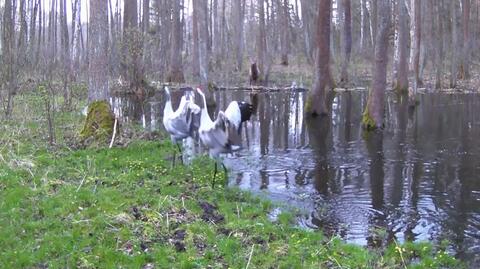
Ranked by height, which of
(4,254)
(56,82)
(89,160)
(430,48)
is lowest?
(4,254)

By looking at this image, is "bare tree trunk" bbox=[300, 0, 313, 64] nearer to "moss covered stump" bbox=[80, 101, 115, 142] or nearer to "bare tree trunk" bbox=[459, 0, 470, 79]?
"bare tree trunk" bbox=[459, 0, 470, 79]

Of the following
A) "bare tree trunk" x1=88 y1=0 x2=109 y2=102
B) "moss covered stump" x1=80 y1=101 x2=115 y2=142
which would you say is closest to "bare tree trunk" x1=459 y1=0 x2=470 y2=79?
"bare tree trunk" x1=88 y1=0 x2=109 y2=102

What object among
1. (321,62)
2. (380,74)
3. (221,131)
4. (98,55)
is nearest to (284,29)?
(321,62)

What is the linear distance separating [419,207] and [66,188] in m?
4.65

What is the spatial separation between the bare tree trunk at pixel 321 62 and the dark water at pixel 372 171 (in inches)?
20.3

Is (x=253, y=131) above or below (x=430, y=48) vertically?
below

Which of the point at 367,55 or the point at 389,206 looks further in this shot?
the point at 367,55

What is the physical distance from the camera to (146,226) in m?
6.33

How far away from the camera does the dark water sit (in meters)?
6.96

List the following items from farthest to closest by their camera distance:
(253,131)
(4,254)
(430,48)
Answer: (430,48) < (253,131) < (4,254)

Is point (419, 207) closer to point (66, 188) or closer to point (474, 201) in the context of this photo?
point (474, 201)

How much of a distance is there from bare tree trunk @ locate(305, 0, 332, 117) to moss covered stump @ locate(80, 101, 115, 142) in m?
6.93

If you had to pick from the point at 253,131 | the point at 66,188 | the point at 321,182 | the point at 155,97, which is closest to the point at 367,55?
the point at 155,97

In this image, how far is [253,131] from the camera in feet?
48.5
